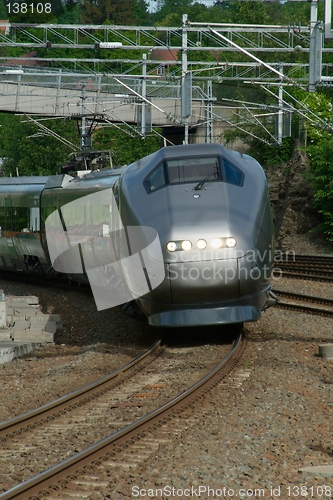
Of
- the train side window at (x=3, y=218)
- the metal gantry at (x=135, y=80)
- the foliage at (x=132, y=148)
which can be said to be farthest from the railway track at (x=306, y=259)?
the foliage at (x=132, y=148)

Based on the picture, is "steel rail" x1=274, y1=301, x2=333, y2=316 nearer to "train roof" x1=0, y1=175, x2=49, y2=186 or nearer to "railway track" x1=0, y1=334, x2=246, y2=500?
"railway track" x1=0, y1=334, x2=246, y2=500

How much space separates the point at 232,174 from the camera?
848 cm

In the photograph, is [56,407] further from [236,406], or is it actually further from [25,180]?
[25,180]

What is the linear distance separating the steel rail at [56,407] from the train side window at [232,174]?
2.95 m

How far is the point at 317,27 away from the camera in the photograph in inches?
459

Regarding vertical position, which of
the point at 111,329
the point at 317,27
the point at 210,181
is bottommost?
the point at 111,329

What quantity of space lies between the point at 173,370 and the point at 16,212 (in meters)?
12.3

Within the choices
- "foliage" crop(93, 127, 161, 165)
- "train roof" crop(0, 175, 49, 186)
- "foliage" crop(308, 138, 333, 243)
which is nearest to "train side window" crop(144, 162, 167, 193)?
"train roof" crop(0, 175, 49, 186)

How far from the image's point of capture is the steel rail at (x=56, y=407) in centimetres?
560

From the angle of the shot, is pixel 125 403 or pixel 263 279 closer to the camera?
pixel 125 403

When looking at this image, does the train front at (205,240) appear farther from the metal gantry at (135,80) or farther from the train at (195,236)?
the metal gantry at (135,80)

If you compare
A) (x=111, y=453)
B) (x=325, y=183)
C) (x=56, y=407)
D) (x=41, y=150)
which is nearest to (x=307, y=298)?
(x=56, y=407)

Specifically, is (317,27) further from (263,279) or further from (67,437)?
(67,437)

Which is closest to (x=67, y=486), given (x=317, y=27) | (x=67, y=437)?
(x=67, y=437)
